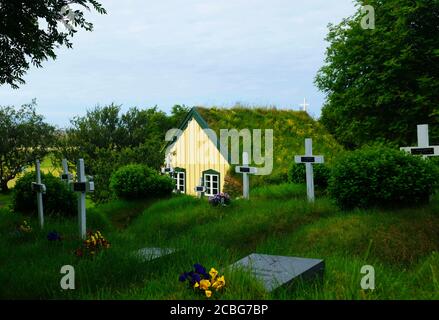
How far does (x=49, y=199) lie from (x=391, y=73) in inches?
634

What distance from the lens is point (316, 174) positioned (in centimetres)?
1508

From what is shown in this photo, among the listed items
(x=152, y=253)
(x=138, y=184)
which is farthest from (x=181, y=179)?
(x=152, y=253)

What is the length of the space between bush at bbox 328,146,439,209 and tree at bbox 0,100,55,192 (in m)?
23.7

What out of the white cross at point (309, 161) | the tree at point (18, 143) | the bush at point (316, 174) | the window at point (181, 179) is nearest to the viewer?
the white cross at point (309, 161)

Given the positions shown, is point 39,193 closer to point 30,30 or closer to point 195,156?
point 30,30

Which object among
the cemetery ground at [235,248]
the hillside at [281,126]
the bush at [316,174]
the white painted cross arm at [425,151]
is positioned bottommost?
the cemetery ground at [235,248]

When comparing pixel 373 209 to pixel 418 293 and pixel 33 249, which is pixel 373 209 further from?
pixel 33 249

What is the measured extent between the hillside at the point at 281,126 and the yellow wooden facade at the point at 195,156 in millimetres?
790

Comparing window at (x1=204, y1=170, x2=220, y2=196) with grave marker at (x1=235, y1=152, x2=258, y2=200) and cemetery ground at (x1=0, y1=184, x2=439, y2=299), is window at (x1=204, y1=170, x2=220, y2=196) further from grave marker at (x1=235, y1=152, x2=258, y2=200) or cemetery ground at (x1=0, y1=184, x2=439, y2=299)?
cemetery ground at (x1=0, y1=184, x2=439, y2=299)

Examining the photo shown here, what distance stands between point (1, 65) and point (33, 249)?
4677 millimetres

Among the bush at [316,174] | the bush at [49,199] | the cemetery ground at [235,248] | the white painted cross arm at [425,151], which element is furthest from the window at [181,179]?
the white painted cross arm at [425,151]

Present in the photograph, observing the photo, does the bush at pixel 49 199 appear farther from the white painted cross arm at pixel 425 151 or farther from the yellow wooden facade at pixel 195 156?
the yellow wooden facade at pixel 195 156

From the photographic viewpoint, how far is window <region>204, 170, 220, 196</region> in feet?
68.5

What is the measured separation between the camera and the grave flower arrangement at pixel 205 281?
4262 mm
